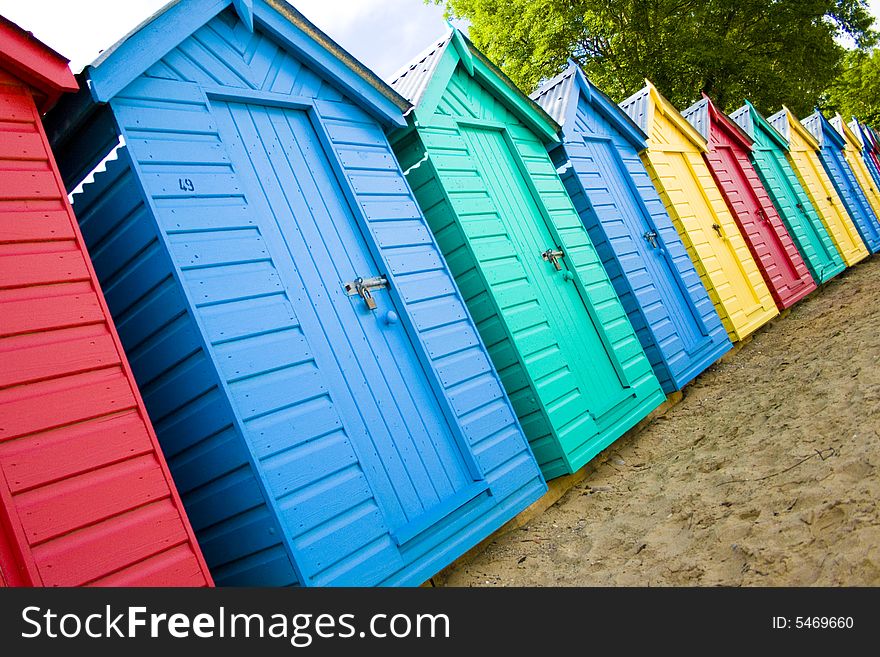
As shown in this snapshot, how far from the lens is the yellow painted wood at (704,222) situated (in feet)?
30.2

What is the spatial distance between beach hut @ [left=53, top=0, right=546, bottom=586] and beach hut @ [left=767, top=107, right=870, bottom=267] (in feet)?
44.6

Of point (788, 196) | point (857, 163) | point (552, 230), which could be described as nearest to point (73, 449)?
point (552, 230)

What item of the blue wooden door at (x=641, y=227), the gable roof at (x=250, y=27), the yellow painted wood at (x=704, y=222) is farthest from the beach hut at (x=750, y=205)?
the gable roof at (x=250, y=27)

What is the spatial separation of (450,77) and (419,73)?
28 centimetres

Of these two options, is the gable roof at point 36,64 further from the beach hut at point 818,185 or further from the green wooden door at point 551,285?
the beach hut at point 818,185

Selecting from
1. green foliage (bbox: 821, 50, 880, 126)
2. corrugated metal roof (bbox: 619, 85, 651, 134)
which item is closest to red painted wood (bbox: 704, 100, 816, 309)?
corrugated metal roof (bbox: 619, 85, 651, 134)

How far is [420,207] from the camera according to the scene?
18.4 ft

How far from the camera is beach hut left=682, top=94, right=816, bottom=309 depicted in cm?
1082

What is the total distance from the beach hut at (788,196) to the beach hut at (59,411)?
1249 cm

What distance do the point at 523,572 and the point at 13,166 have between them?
3571 mm

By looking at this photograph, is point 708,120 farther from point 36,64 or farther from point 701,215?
point 36,64
